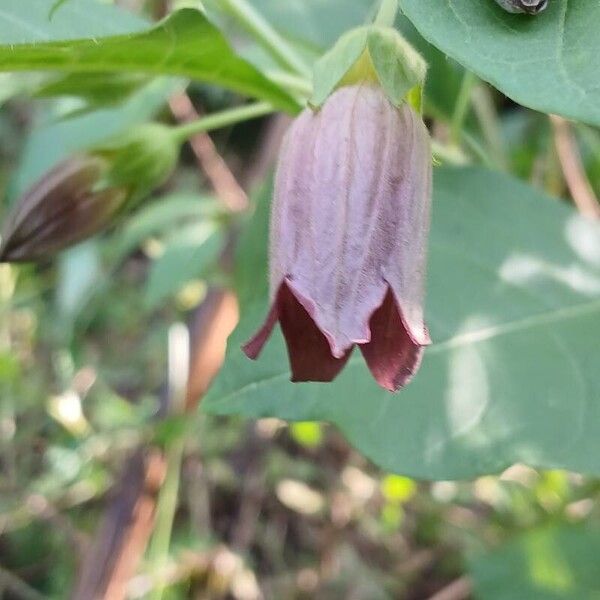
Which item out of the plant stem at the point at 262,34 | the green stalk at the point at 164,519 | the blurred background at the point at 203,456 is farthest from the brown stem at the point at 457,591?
the plant stem at the point at 262,34

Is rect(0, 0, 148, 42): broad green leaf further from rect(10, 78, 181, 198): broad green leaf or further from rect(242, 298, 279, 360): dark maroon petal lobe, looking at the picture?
rect(10, 78, 181, 198): broad green leaf

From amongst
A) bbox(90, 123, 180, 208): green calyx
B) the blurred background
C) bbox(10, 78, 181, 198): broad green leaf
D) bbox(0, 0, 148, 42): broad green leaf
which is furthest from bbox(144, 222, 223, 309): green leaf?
bbox(0, 0, 148, 42): broad green leaf

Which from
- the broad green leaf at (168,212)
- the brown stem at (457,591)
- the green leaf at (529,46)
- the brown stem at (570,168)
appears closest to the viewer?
the green leaf at (529,46)

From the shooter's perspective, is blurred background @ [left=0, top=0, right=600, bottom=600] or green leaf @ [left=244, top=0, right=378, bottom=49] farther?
blurred background @ [left=0, top=0, right=600, bottom=600]

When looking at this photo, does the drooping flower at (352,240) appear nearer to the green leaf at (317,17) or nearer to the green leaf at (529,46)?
the green leaf at (529,46)

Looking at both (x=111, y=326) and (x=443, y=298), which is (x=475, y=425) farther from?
(x=111, y=326)

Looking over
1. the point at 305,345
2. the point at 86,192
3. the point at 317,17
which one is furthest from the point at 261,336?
the point at 317,17

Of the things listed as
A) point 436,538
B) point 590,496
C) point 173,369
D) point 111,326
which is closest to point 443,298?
point 173,369
